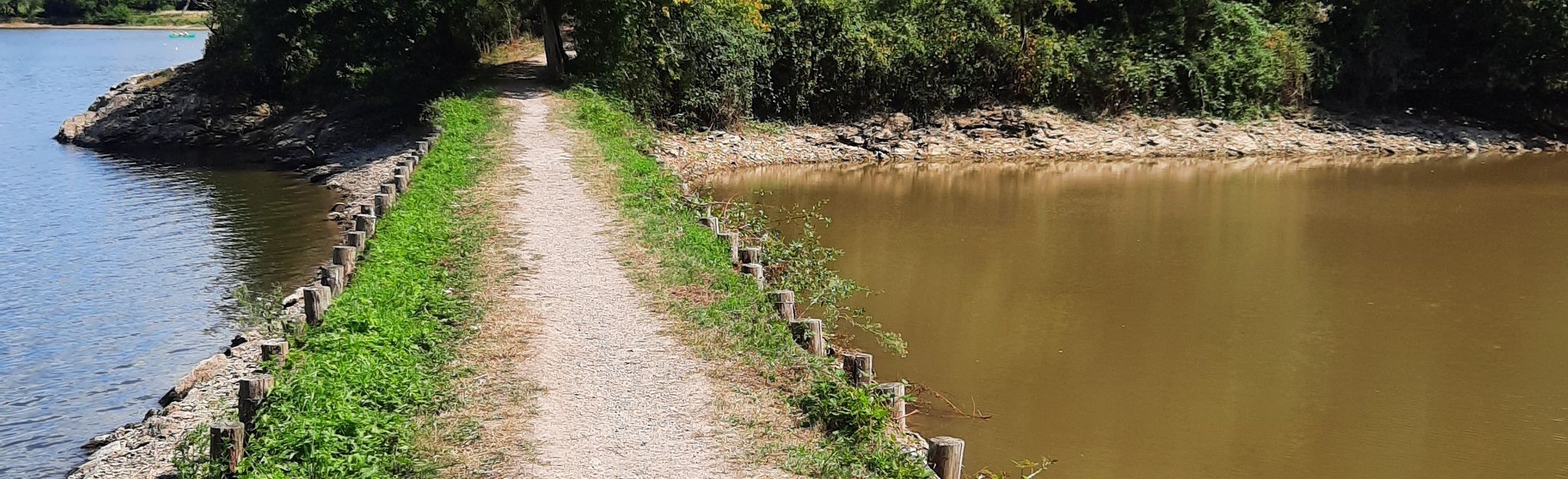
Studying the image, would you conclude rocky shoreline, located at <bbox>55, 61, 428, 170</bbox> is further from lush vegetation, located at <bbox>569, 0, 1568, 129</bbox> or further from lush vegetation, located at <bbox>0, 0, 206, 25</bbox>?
lush vegetation, located at <bbox>0, 0, 206, 25</bbox>

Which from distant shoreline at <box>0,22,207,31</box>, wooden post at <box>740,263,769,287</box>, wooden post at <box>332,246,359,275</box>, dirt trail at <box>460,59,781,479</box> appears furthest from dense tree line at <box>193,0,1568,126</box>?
distant shoreline at <box>0,22,207,31</box>

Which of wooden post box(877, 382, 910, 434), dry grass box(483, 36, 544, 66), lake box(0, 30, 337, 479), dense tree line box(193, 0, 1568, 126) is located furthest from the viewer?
dry grass box(483, 36, 544, 66)

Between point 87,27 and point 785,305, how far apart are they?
79279 mm

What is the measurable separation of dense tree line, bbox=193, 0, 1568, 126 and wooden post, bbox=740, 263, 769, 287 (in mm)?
12086

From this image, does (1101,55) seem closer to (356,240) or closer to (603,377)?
(356,240)

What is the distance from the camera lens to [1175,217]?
60.0 ft

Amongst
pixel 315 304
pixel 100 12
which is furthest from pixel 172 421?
pixel 100 12

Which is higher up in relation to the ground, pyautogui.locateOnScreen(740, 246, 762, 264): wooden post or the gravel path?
pyautogui.locateOnScreen(740, 246, 762, 264): wooden post

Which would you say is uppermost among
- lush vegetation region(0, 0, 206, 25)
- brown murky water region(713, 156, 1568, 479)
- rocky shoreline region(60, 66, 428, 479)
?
lush vegetation region(0, 0, 206, 25)

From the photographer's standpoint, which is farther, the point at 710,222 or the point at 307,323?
the point at 710,222

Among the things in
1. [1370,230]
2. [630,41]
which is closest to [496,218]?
[630,41]

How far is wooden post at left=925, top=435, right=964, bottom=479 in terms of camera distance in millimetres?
6383

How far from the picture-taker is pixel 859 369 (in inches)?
307

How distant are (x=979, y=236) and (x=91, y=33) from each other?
7162 cm
